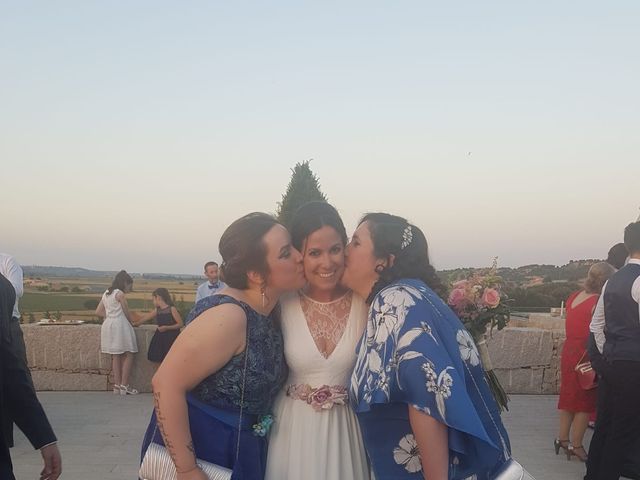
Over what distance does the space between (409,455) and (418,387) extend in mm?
333

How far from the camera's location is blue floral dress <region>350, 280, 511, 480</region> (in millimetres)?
2336

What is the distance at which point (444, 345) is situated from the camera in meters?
2.41

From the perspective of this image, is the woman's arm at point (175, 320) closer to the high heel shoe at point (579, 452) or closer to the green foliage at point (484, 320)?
the high heel shoe at point (579, 452)

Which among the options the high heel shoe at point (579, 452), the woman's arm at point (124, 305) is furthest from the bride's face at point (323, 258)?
the woman's arm at point (124, 305)

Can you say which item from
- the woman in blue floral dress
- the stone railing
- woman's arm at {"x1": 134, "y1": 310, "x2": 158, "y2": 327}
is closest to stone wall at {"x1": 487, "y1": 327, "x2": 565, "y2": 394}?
the stone railing

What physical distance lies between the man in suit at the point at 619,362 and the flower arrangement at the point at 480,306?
6.59 feet

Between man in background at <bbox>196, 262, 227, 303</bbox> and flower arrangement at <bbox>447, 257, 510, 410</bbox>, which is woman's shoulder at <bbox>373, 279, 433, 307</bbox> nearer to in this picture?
flower arrangement at <bbox>447, 257, 510, 410</bbox>

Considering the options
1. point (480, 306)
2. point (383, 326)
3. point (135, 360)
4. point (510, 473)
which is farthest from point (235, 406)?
point (135, 360)

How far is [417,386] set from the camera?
7.68ft

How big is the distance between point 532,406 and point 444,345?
22.3 feet

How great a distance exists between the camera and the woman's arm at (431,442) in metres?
2.35

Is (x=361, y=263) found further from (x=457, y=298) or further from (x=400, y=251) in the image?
(x=457, y=298)

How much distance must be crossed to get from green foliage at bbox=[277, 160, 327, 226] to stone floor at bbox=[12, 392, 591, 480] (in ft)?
9.95

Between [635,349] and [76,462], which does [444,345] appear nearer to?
[635,349]
